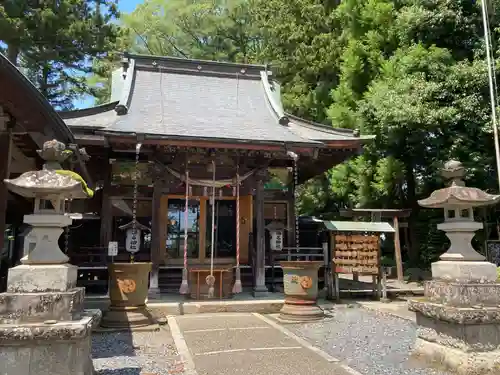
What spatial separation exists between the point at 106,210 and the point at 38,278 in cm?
679

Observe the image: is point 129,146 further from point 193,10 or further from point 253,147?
point 193,10

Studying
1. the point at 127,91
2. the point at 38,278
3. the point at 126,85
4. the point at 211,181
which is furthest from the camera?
the point at 126,85

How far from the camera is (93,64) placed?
20.7 m

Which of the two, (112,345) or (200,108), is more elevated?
(200,108)

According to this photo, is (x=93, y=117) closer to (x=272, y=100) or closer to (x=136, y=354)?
(x=272, y=100)

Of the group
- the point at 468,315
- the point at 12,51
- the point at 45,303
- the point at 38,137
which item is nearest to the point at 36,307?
the point at 45,303

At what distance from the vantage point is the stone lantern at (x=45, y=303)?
371cm

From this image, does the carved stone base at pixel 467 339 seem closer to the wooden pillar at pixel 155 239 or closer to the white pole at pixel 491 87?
the wooden pillar at pixel 155 239

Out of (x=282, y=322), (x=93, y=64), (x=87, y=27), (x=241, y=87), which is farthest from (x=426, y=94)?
(x=93, y=64)

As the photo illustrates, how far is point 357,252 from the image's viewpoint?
974 cm

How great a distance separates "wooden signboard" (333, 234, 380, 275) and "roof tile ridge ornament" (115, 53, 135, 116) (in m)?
6.23

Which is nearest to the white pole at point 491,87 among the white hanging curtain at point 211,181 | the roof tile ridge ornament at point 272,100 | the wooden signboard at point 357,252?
the wooden signboard at point 357,252

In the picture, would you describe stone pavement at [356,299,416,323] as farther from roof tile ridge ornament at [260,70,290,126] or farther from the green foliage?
the green foliage

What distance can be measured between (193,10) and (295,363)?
24.5m
